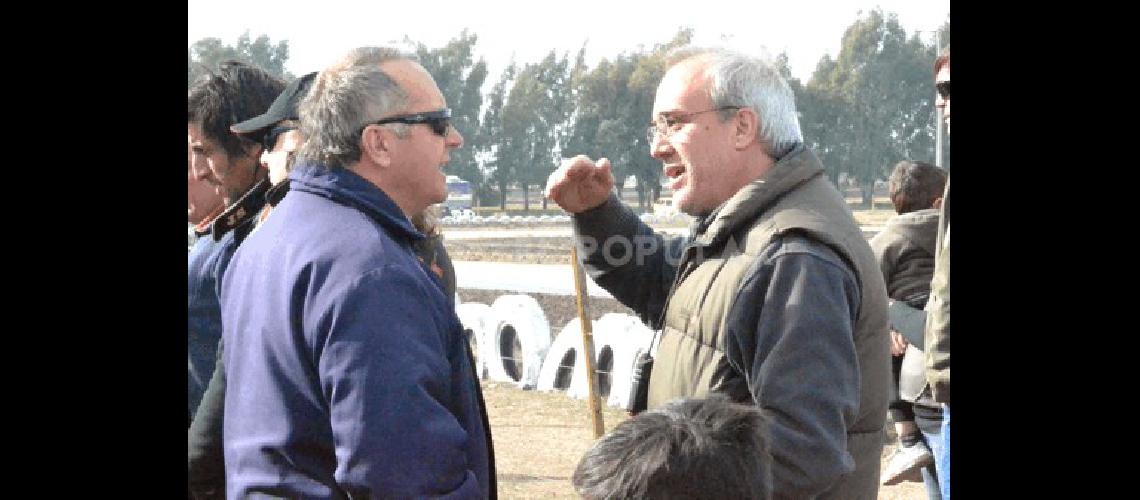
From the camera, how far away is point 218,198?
152 inches

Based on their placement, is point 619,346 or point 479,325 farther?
point 479,325

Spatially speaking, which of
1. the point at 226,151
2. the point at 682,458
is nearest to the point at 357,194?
the point at 682,458

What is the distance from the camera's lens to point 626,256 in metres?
3.37

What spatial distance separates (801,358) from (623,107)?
51.7 metres

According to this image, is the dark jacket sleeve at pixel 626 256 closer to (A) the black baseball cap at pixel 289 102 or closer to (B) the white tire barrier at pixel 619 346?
(A) the black baseball cap at pixel 289 102

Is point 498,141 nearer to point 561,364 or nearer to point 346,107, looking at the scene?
point 561,364

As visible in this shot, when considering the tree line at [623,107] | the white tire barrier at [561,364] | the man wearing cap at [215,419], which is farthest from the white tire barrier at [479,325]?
the tree line at [623,107]

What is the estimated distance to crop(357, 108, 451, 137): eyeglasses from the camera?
2.39 metres

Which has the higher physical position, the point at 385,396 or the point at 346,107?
the point at 346,107

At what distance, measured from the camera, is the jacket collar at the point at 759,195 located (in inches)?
109

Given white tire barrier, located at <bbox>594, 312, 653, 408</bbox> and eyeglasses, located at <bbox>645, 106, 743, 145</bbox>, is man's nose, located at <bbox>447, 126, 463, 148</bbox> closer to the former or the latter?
eyeglasses, located at <bbox>645, 106, 743, 145</bbox>
